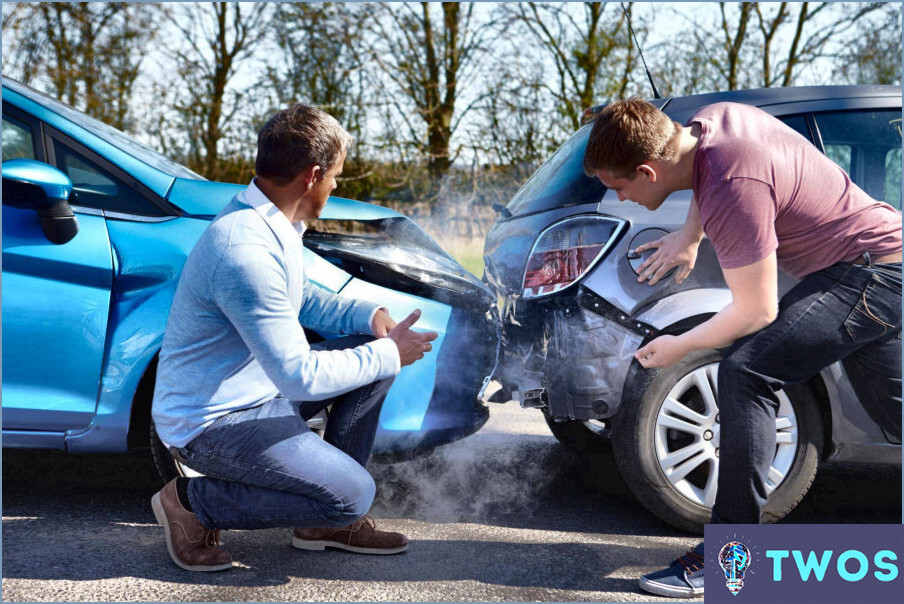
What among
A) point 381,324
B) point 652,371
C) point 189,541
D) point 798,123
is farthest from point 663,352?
point 189,541

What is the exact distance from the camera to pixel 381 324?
261 centimetres

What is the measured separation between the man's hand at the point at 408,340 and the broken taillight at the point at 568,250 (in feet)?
1.98

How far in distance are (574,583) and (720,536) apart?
0.44 m

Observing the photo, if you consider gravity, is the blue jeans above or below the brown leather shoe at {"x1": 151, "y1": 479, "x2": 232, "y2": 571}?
above

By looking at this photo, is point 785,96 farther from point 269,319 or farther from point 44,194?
point 44,194

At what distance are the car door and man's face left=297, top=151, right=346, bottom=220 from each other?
0.74 metres

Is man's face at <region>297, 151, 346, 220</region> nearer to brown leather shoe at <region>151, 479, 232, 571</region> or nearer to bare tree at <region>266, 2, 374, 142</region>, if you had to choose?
brown leather shoe at <region>151, 479, 232, 571</region>

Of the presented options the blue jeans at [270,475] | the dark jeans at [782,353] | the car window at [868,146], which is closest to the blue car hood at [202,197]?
the blue jeans at [270,475]

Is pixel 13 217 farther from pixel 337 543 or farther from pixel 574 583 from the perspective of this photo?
pixel 574 583

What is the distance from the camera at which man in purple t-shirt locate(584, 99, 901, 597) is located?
2199mm

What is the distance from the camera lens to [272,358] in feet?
7.25

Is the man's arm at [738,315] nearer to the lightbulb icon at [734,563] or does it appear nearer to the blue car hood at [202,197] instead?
the lightbulb icon at [734,563]

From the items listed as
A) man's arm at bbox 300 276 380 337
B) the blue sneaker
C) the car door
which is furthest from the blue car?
the blue sneaker

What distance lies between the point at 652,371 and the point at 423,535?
37.4 inches
